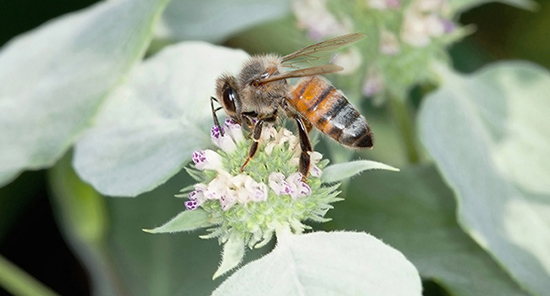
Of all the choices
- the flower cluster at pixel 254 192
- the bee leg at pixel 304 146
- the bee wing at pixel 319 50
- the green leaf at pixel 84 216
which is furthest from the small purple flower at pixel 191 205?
the green leaf at pixel 84 216

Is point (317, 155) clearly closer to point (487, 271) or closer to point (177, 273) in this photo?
point (487, 271)

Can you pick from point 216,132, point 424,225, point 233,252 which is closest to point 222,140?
point 216,132

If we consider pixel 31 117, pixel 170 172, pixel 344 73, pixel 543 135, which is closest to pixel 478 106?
pixel 543 135

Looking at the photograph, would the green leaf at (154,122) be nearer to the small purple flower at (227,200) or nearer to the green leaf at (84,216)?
the small purple flower at (227,200)

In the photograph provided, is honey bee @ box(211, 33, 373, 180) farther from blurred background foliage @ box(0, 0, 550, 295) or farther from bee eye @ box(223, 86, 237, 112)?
blurred background foliage @ box(0, 0, 550, 295)

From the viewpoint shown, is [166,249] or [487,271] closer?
[487,271]
